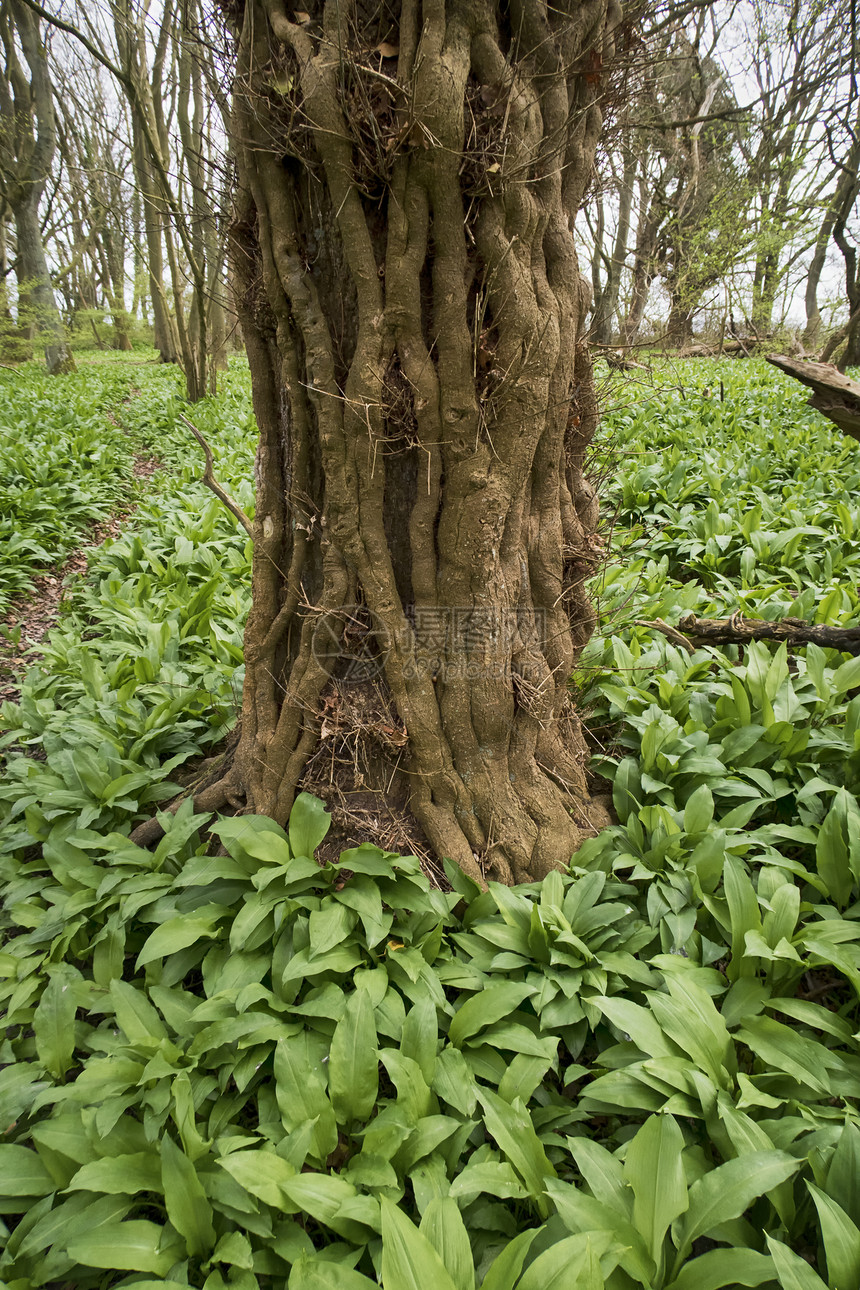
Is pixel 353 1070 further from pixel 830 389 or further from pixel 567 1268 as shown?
pixel 830 389

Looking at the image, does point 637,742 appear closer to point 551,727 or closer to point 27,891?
point 551,727

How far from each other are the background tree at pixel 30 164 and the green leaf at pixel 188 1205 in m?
15.8

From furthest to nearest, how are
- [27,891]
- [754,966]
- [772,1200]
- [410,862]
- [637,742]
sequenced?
[637,742]
[27,891]
[410,862]
[754,966]
[772,1200]

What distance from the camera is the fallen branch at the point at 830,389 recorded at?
3088 millimetres

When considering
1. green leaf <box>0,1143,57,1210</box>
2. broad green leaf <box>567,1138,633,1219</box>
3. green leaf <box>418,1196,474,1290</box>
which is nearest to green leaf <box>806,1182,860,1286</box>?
broad green leaf <box>567,1138,633,1219</box>

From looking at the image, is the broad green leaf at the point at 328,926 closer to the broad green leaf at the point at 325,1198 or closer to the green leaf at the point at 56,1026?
the broad green leaf at the point at 325,1198

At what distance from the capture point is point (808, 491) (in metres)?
5.46

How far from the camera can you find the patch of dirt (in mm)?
4170

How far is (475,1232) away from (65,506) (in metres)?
6.29

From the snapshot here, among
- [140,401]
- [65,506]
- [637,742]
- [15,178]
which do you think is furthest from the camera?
[15,178]

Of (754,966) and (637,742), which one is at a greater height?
(637,742)

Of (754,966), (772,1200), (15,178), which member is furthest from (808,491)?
(15,178)

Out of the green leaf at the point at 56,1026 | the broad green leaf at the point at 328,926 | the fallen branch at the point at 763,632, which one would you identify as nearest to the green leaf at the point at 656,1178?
the broad green leaf at the point at 328,926

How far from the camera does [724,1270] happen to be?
1246 millimetres
